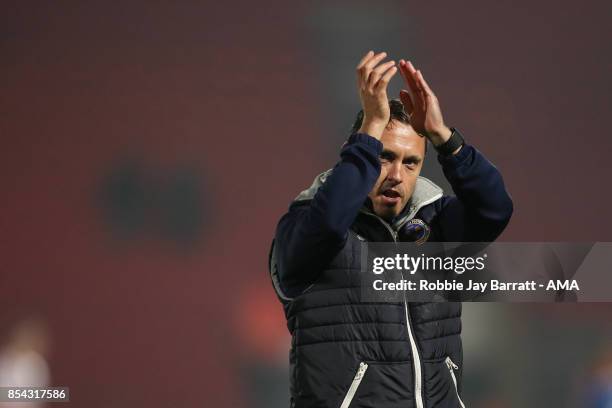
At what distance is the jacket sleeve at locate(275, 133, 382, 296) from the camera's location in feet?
4.02

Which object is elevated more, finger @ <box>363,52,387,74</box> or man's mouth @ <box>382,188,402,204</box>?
finger @ <box>363,52,387,74</box>

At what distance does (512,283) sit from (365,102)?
2.46 feet

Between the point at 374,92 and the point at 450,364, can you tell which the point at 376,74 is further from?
the point at 450,364

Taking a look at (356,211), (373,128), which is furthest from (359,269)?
(373,128)

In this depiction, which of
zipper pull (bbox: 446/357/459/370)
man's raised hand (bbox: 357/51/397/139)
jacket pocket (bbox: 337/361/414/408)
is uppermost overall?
man's raised hand (bbox: 357/51/397/139)

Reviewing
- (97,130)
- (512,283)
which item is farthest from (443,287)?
(97,130)

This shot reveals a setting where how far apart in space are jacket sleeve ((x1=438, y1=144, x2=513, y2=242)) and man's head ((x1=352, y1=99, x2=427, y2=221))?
0.17ft

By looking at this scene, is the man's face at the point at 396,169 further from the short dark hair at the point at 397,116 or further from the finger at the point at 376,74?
the finger at the point at 376,74

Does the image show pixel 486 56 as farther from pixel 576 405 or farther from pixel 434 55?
pixel 576 405

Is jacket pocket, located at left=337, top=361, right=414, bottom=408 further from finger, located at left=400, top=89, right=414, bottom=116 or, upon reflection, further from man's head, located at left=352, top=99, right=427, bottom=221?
finger, located at left=400, top=89, right=414, bottom=116

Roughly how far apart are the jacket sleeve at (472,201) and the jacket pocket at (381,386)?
0.84 ft

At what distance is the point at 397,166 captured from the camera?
4.54ft

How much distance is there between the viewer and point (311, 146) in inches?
109

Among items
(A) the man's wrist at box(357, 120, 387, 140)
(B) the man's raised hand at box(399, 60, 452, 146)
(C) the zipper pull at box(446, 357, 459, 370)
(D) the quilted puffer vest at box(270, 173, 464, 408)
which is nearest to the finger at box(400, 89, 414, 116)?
(B) the man's raised hand at box(399, 60, 452, 146)
